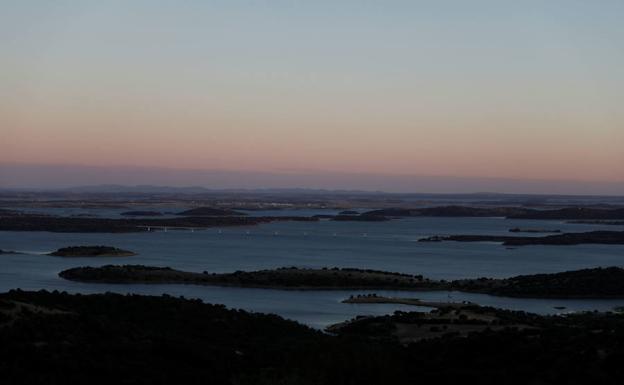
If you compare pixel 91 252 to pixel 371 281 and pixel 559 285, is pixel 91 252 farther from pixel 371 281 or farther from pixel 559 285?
pixel 559 285

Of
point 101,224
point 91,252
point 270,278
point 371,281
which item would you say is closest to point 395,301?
point 371,281

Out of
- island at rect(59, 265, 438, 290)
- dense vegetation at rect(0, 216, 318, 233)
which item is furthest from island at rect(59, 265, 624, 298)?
dense vegetation at rect(0, 216, 318, 233)

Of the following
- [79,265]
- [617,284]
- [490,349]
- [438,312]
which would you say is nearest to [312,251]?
[79,265]

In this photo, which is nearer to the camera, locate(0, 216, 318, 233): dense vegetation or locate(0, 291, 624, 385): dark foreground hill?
locate(0, 291, 624, 385): dark foreground hill

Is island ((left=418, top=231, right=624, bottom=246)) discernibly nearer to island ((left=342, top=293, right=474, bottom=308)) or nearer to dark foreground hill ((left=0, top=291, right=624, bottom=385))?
island ((left=342, top=293, right=474, bottom=308))

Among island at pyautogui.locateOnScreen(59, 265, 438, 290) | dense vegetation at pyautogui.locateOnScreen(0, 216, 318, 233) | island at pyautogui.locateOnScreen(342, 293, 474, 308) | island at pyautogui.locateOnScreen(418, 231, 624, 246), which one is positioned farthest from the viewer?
dense vegetation at pyautogui.locateOnScreen(0, 216, 318, 233)

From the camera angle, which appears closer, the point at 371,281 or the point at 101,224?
the point at 371,281

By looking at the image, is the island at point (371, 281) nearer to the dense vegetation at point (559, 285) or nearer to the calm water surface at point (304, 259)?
the dense vegetation at point (559, 285)
